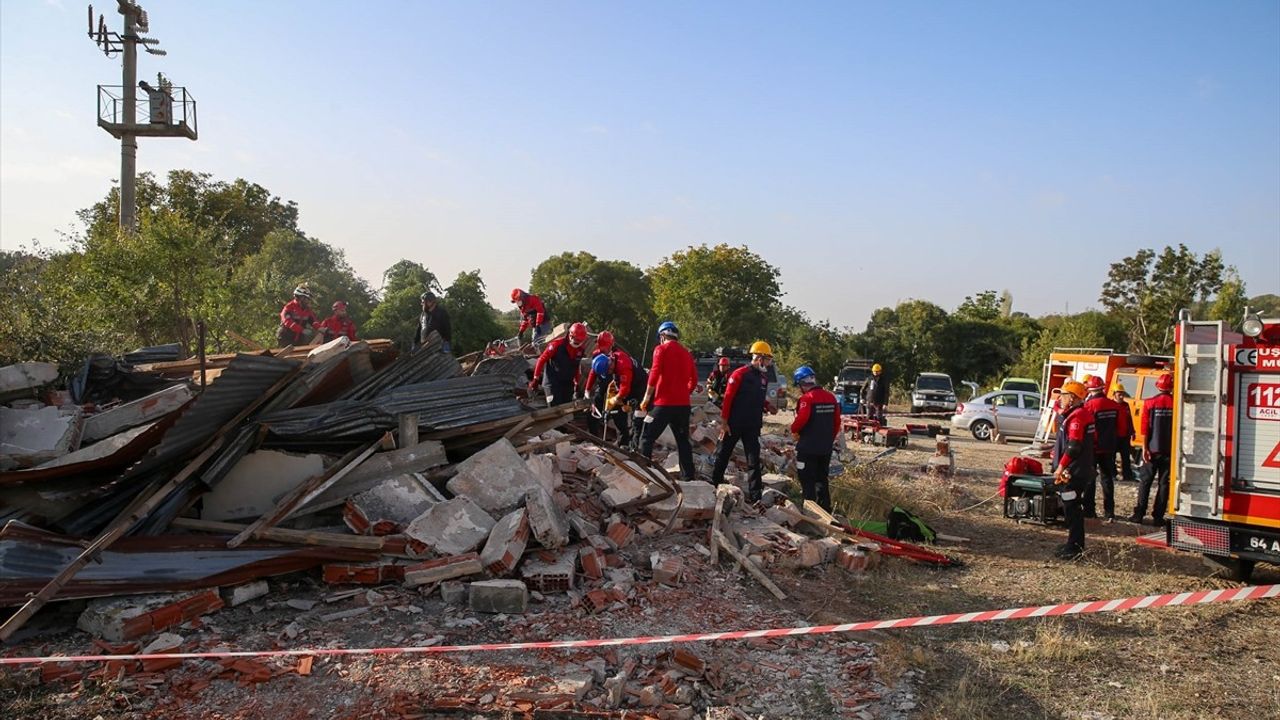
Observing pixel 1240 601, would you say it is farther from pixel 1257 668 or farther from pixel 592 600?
pixel 592 600

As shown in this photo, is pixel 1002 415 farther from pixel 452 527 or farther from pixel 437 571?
pixel 437 571

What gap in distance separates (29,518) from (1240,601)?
8.93 metres

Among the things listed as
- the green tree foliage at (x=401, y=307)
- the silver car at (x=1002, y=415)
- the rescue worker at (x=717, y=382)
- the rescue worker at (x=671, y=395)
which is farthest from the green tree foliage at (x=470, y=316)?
the rescue worker at (x=671, y=395)

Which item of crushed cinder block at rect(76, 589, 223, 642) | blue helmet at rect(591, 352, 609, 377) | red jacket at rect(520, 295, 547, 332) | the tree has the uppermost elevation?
the tree

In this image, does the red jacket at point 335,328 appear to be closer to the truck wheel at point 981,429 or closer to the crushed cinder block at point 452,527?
the crushed cinder block at point 452,527

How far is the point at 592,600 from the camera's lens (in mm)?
5227

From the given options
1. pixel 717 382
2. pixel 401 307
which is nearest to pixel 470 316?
pixel 401 307

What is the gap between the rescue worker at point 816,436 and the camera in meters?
7.82

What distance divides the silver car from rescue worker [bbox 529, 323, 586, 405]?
1377cm

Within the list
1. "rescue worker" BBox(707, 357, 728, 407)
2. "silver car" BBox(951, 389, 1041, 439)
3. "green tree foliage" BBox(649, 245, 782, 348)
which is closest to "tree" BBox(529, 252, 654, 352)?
"green tree foliage" BBox(649, 245, 782, 348)

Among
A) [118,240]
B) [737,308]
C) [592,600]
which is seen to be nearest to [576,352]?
[592,600]

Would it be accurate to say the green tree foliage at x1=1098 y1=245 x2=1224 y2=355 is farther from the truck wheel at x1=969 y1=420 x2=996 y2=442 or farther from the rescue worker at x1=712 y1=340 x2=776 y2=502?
the rescue worker at x1=712 y1=340 x2=776 y2=502

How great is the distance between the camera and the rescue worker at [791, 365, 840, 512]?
782cm

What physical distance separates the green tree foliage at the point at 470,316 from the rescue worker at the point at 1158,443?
19394mm
